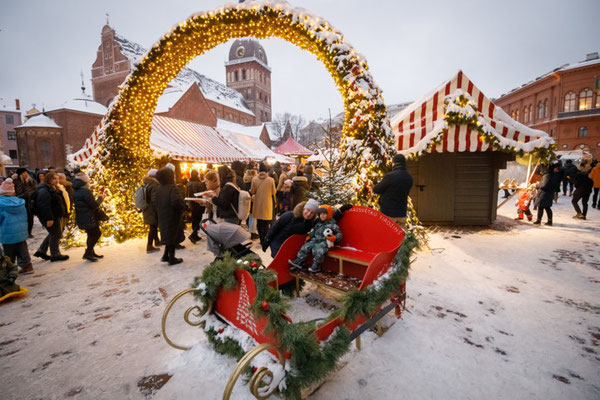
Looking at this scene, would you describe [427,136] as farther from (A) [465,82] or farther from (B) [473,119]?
(A) [465,82]

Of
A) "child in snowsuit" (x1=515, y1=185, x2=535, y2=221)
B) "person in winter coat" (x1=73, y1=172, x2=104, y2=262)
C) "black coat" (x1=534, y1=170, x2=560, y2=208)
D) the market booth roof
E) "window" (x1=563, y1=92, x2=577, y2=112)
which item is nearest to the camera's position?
"person in winter coat" (x1=73, y1=172, x2=104, y2=262)

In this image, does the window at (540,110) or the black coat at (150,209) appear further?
the window at (540,110)

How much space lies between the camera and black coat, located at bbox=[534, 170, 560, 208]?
7.93 meters

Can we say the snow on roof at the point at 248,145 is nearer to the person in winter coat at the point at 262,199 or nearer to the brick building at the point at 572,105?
the person in winter coat at the point at 262,199

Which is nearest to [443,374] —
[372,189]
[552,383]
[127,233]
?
[552,383]

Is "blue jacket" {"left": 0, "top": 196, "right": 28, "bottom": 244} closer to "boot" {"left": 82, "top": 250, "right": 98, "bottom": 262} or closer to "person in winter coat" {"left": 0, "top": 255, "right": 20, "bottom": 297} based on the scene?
"person in winter coat" {"left": 0, "top": 255, "right": 20, "bottom": 297}

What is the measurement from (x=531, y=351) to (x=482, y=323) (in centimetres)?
54

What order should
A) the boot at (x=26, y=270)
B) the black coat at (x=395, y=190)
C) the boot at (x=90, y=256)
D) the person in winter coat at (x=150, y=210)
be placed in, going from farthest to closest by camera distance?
1. the person in winter coat at (x=150, y=210)
2. the boot at (x=90, y=256)
3. the boot at (x=26, y=270)
4. the black coat at (x=395, y=190)

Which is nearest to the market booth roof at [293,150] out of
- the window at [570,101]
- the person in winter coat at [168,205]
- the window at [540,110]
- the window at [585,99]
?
the person in winter coat at [168,205]

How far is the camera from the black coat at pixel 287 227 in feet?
13.1

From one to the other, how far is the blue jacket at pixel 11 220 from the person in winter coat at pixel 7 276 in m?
0.83

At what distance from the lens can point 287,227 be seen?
4.03m

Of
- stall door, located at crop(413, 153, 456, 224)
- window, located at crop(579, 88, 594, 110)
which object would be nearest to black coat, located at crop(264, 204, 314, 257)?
stall door, located at crop(413, 153, 456, 224)

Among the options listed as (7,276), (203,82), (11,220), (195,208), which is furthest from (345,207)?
(203,82)
